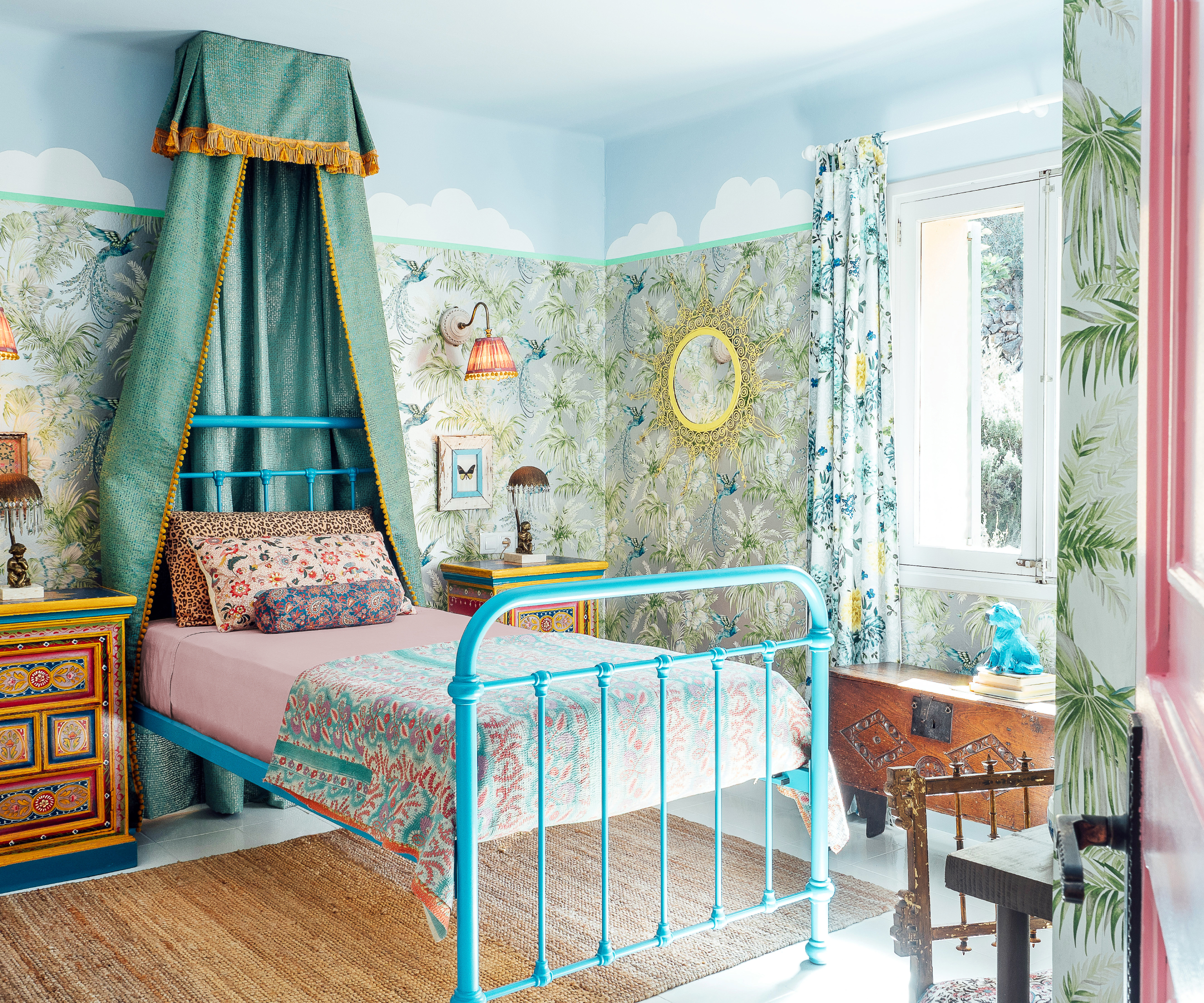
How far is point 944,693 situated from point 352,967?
1.96m

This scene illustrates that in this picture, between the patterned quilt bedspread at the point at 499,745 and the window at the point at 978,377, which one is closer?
the patterned quilt bedspread at the point at 499,745

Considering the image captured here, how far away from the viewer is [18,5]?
353 centimetres

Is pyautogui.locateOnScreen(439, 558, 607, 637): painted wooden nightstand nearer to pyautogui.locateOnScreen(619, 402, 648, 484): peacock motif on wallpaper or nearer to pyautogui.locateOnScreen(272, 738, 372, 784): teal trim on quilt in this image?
pyautogui.locateOnScreen(619, 402, 648, 484): peacock motif on wallpaper

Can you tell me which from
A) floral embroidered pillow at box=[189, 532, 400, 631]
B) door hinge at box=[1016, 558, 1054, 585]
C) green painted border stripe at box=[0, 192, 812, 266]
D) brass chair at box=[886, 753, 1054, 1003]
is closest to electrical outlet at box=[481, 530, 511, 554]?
floral embroidered pillow at box=[189, 532, 400, 631]

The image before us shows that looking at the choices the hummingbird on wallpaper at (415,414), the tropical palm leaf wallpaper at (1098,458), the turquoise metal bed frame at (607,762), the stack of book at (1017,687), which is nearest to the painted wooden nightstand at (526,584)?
the hummingbird on wallpaper at (415,414)

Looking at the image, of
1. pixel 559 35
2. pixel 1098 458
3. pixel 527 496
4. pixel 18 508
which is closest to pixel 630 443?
pixel 527 496

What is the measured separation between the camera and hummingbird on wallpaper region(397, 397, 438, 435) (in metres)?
4.64

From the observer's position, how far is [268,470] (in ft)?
13.6

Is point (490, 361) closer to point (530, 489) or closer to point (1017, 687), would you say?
point (530, 489)

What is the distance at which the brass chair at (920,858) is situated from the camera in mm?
1690

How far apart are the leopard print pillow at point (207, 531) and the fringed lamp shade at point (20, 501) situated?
17.6 inches

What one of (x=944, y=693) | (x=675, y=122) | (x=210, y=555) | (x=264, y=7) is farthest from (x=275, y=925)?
(x=675, y=122)

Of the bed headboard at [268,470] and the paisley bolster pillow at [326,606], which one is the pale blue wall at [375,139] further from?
the paisley bolster pillow at [326,606]

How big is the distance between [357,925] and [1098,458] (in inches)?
104
